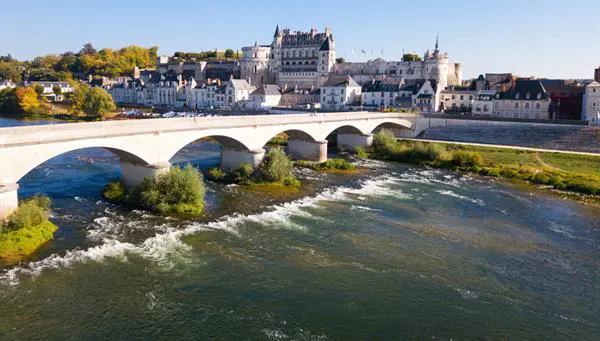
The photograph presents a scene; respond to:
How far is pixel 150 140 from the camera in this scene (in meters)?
26.1

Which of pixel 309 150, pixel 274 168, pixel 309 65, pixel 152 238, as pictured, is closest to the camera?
pixel 152 238

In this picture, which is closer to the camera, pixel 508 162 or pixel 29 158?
pixel 29 158

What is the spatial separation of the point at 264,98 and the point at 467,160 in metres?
40.9

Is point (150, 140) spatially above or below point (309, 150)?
above

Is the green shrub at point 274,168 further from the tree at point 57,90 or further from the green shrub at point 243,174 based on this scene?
the tree at point 57,90

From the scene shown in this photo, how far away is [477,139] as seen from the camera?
165 ft

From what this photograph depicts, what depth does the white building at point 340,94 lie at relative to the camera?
74875 mm

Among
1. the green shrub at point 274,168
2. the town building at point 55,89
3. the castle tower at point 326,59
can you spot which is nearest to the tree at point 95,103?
the town building at point 55,89

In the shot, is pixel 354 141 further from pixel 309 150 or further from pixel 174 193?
pixel 174 193

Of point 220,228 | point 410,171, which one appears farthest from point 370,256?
point 410,171

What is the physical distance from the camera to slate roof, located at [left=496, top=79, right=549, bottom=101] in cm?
5469

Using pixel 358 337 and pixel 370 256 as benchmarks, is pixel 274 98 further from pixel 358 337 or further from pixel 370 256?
pixel 358 337

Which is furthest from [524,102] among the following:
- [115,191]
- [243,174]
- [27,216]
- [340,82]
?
[27,216]

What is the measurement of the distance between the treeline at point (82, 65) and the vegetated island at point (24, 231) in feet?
326
